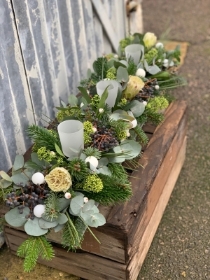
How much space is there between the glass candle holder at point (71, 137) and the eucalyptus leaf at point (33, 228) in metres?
0.25

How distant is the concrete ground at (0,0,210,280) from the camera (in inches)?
64.7

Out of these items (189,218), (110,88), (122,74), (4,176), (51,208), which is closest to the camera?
(51,208)

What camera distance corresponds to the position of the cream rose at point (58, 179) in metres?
1.29

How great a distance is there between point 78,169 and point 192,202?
2.64ft

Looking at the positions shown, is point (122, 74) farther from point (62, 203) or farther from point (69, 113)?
point (62, 203)

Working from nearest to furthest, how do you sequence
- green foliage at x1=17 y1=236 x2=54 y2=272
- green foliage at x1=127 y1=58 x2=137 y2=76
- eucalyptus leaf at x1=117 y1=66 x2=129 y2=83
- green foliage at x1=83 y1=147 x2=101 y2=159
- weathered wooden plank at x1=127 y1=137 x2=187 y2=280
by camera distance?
green foliage at x1=17 y1=236 x2=54 y2=272 → green foliage at x1=83 y1=147 x2=101 y2=159 → weathered wooden plank at x1=127 y1=137 x2=187 y2=280 → eucalyptus leaf at x1=117 y1=66 x2=129 y2=83 → green foliage at x1=127 y1=58 x2=137 y2=76

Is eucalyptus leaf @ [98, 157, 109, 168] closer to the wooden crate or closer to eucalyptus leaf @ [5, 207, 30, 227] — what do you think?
the wooden crate

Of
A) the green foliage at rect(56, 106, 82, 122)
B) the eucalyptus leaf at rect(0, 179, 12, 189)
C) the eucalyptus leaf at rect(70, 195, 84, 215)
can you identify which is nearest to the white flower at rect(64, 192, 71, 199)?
the eucalyptus leaf at rect(70, 195, 84, 215)

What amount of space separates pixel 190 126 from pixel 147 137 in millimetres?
813

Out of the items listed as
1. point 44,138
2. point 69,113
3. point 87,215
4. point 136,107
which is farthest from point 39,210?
point 136,107

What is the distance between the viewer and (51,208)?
1278 mm

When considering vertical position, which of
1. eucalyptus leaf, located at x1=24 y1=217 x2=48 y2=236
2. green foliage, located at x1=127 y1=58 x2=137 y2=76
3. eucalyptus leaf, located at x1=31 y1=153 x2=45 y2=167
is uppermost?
green foliage, located at x1=127 y1=58 x2=137 y2=76

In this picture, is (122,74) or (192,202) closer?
(122,74)

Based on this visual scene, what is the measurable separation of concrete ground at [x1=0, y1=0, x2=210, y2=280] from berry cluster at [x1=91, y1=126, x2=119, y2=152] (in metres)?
0.54
